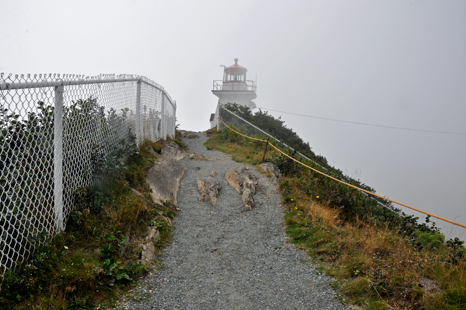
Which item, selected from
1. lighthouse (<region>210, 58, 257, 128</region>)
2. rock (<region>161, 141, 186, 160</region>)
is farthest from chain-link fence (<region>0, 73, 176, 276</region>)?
lighthouse (<region>210, 58, 257, 128</region>)

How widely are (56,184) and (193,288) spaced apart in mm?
2283

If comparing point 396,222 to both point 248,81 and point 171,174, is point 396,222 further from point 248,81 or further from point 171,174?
point 248,81

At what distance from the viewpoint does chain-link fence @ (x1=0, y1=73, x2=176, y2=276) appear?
10.8 feet

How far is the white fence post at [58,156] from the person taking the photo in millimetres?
3998

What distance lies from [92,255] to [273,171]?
6246 mm

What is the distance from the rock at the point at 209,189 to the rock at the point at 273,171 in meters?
1.66

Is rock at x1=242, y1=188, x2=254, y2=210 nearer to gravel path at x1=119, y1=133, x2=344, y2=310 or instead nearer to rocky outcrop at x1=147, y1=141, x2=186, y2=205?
gravel path at x1=119, y1=133, x2=344, y2=310

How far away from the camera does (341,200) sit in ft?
25.5

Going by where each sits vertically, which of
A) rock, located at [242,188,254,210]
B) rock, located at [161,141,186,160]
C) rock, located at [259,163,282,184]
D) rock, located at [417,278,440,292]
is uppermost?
rock, located at [161,141,186,160]

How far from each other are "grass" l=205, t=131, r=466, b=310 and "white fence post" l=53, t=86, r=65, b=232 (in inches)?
149

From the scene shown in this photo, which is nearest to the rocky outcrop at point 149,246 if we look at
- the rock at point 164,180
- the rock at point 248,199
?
the rock at point 164,180

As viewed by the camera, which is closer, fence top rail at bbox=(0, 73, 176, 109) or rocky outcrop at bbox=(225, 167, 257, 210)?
fence top rail at bbox=(0, 73, 176, 109)

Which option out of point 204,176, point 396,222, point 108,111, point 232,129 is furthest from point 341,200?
point 232,129

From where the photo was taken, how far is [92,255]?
13.1ft
